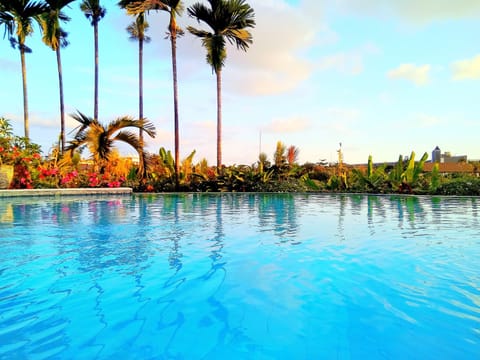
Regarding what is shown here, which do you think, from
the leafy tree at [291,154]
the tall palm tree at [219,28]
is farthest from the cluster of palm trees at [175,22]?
the leafy tree at [291,154]

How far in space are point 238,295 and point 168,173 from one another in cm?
1512

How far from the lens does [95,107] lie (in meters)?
23.9

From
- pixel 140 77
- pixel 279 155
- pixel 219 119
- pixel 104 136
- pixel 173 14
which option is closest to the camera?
pixel 104 136

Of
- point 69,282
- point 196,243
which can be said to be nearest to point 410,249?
point 196,243

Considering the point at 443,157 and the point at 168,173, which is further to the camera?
the point at 443,157

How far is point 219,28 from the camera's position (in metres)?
18.1

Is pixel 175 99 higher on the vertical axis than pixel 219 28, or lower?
lower

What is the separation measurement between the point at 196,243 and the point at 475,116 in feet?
69.0

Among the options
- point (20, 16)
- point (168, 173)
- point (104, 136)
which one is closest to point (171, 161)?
point (168, 173)

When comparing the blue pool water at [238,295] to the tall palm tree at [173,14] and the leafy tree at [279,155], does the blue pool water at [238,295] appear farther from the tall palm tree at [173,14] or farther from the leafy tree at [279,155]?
the leafy tree at [279,155]

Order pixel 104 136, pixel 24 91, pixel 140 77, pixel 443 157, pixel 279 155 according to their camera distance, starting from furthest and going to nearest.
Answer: pixel 443 157 < pixel 140 77 < pixel 24 91 < pixel 279 155 < pixel 104 136

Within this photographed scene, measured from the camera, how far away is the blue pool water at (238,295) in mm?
2311

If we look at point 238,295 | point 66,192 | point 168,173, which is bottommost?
point 238,295

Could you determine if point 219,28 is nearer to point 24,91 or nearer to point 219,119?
point 219,119
